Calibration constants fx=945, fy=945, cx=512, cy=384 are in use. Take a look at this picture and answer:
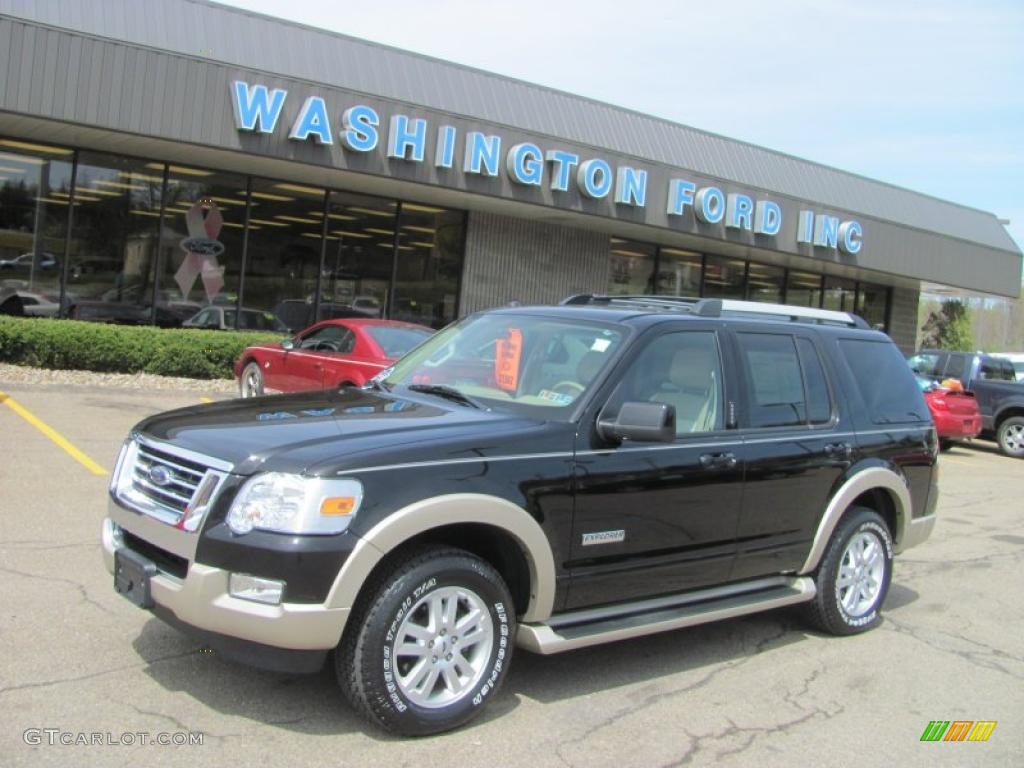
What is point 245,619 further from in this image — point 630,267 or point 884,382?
point 630,267

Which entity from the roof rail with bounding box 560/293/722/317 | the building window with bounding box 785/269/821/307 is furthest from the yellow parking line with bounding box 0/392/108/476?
the building window with bounding box 785/269/821/307

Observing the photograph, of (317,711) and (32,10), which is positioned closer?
(317,711)

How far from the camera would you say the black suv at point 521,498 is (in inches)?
142

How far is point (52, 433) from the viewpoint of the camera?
9.92m

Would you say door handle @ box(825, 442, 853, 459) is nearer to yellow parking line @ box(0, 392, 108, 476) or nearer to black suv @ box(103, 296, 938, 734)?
black suv @ box(103, 296, 938, 734)

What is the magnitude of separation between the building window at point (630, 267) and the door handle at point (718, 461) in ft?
59.2

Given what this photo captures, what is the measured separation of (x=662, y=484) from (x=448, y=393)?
116cm

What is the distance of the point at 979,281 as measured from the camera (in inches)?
1064

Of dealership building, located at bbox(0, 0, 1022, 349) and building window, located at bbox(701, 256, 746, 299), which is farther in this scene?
building window, located at bbox(701, 256, 746, 299)

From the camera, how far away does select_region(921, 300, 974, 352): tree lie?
3259cm

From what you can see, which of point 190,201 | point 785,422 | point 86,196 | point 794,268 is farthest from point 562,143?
point 785,422

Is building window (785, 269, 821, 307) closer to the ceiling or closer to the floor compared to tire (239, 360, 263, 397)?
closer to the ceiling

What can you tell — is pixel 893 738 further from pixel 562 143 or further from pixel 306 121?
pixel 562 143

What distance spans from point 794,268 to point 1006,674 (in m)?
22.3
